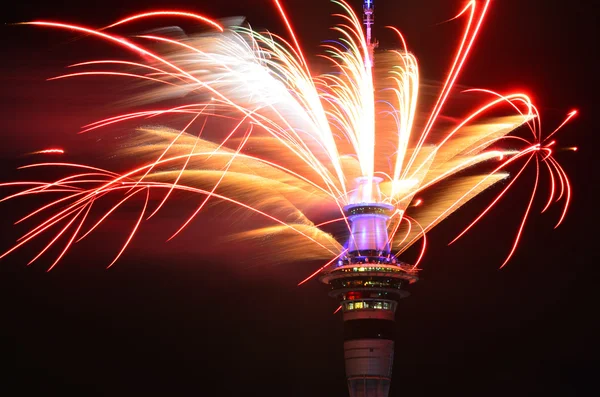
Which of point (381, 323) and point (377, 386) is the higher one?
point (381, 323)

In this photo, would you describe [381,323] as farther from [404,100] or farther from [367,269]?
[404,100]

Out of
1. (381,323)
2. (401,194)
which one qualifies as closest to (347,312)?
(381,323)

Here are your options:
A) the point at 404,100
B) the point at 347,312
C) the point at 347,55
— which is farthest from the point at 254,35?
the point at 347,312

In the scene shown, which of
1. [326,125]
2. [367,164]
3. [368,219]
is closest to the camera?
[326,125]

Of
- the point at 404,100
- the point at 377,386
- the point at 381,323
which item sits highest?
the point at 404,100

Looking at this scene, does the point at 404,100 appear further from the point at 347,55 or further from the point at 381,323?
the point at 381,323

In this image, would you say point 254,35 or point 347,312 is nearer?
point 254,35

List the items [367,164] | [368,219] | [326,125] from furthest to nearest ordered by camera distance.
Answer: [368,219] → [367,164] → [326,125]
